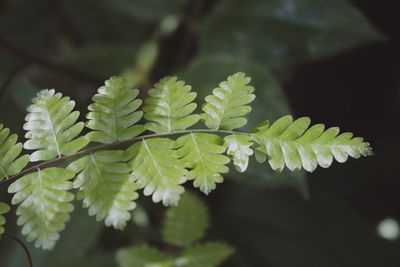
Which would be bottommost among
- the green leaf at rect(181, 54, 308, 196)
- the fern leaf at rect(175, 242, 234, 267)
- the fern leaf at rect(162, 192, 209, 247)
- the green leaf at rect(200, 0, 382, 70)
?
the fern leaf at rect(175, 242, 234, 267)

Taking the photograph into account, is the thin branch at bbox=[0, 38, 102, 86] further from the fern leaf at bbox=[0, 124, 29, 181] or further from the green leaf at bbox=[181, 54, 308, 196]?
the fern leaf at bbox=[0, 124, 29, 181]

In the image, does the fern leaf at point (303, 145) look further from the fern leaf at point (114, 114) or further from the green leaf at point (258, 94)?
the green leaf at point (258, 94)

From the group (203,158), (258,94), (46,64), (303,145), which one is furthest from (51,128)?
(46,64)

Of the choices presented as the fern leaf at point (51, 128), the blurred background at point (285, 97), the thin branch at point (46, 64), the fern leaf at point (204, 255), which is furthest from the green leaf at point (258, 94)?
the fern leaf at point (51, 128)

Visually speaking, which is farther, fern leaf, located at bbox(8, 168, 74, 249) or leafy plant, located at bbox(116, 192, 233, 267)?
leafy plant, located at bbox(116, 192, 233, 267)

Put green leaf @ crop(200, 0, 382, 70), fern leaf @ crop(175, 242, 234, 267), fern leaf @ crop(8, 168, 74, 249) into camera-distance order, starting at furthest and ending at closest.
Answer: green leaf @ crop(200, 0, 382, 70) < fern leaf @ crop(175, 242, 234, 267) < fern leaf @ crop(8, 168, 74, 249)

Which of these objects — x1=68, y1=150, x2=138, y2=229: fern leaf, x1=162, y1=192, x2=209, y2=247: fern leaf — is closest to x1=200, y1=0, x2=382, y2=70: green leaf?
x1=162, y1=192, x2=209, y2=247: fern leaf

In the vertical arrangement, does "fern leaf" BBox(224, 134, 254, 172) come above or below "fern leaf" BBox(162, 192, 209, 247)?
below

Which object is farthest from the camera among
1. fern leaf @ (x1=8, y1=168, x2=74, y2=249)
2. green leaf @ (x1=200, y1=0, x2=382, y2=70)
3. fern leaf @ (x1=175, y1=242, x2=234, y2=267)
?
green leaf @ (x1=200, y1=0, x2=382, y2=70)
